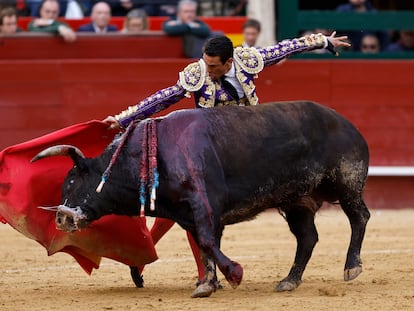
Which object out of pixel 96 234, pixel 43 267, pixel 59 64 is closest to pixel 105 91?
pixel 59 64

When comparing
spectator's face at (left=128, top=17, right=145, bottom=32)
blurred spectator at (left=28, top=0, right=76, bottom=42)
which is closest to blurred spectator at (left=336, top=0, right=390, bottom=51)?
spectator's face at (left=128, top=17, right=145, bottom=32)

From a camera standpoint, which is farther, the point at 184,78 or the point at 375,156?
the point at 375,156

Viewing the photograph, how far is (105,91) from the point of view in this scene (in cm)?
1041

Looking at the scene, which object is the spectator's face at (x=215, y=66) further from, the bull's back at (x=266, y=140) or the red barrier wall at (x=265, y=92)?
the red barrier wall at (x=265, y=92)

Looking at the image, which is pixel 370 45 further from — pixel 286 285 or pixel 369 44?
pixel 286 285

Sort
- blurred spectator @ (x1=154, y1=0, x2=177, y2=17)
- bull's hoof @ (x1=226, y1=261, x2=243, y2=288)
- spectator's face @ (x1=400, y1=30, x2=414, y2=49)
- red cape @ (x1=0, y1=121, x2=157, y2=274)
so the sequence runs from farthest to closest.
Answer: spectator's face @ (x1=400, y1=30, x2=414, y2=49) → blurred spectator @ (x1=154, y1=0, x2=177, y2=17) → red cape @ (x1=0, y1=121, x2=157, y2=274) → bull's hoof @ (x1=226, y1=261, x2=243, y2=288)

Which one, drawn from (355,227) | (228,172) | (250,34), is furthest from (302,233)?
(250,34)

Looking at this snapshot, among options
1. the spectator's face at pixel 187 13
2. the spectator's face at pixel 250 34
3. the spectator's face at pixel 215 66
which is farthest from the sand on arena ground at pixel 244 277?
the spectator's face at pixel 187 13

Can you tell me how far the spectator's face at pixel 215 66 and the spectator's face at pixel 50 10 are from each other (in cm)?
452

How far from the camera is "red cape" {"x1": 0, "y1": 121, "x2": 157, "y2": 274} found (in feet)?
21.3

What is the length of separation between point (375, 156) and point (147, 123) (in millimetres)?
4869

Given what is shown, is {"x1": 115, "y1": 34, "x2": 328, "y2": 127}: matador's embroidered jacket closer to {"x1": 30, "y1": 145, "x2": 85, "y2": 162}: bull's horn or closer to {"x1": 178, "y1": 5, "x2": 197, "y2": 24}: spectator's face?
{"x1": 30, "y1": 145, "x2": 85, "y2": 162}: bull's horn

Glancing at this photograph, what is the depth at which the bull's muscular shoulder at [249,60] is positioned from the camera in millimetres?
6328

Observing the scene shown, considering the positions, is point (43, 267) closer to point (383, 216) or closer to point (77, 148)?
point (77, 148)
